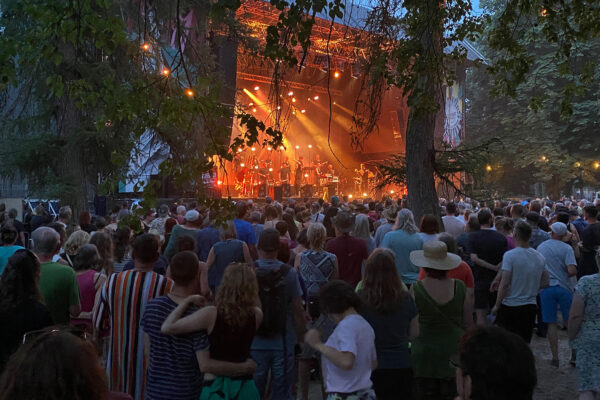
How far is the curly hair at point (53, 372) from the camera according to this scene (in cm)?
145

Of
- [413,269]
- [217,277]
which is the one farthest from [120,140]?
[413,269]

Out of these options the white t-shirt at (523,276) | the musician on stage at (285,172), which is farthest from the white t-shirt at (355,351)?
the musician on stage at (285,172)

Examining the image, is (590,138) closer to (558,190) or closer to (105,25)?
(558,190)

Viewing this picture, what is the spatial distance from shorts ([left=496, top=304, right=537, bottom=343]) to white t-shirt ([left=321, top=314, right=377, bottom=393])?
3.11m

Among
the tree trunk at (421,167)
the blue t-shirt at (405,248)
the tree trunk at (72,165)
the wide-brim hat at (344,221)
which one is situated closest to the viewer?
the wide-brim hat at (344,221)

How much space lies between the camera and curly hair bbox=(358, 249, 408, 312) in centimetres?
349

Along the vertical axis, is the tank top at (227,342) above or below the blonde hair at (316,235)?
below

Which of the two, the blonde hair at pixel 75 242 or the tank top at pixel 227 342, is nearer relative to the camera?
the tank top at pixel 227 342

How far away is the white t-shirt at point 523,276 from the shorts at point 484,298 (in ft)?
2.50

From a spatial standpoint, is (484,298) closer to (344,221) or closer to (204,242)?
(344,221)

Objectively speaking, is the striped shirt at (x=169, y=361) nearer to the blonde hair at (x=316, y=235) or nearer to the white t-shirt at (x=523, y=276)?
the blonde hair at (x=316, y=235)

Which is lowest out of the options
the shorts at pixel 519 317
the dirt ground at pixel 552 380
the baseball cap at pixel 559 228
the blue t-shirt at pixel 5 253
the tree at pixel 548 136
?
the dirt ground at pixel 552 380

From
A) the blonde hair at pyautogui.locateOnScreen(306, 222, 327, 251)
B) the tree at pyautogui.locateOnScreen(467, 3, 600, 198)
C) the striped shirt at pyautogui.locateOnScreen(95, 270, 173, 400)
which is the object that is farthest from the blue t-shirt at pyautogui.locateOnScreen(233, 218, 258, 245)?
the tree at pyautogui.locateOnScreen(467, 3, 600, 198)

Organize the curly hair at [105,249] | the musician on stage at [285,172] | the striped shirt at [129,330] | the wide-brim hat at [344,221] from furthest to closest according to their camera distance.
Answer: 1. the musician on stage at [285,172]
2. the wide-brim hat at [344,221]
3. the curly hair at [105,249]
4. the striped shirt at [129,330]
